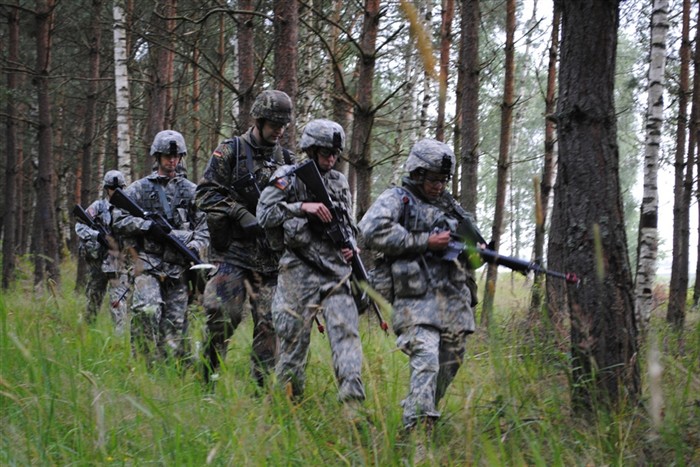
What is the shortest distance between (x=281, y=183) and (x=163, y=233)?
173 centimetres

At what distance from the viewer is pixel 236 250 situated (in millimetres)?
5379

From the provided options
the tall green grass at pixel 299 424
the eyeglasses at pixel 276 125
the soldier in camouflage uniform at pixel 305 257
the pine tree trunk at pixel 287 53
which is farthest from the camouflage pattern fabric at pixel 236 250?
the pine tree trunk at pixel 287 53

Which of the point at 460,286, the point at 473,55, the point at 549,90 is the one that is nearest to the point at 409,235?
the point at 460,286

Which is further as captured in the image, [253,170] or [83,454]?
[253,170]

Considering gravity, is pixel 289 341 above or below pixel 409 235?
below

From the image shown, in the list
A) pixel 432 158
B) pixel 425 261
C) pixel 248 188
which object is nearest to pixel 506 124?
pixel 248 188

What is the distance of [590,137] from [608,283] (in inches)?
30.1

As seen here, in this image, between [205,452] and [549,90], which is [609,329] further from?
[549,90]

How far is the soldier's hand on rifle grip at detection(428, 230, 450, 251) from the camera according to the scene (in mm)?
4273

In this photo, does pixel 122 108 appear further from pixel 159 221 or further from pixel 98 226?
pixel 159 221

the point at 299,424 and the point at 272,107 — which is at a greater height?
the point at 272,107

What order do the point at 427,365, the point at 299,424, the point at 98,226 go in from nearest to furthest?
the point at 299,424, the point at 427,365, the point at 98,226

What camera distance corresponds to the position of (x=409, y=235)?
14.1 feet

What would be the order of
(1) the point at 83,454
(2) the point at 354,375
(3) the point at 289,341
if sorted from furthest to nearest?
1. (3) the point at 289,341
2. (2) the point at 354,375
3. (1) the point at 83,454
